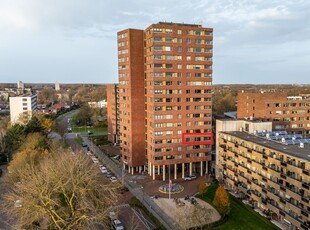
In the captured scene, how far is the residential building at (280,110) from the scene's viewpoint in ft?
252

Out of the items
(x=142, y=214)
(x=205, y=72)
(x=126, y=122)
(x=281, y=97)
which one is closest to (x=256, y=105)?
(x=281, y=97)

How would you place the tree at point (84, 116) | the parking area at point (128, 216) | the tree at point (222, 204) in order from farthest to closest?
the tree at point (84, 116)
the tree at point (222, 204)
the parking area at point (128, 216)

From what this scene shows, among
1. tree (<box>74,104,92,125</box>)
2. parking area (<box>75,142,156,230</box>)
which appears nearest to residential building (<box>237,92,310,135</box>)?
parking area (<box>75,142,156,230</box>)

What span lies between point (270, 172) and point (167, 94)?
27598 mm

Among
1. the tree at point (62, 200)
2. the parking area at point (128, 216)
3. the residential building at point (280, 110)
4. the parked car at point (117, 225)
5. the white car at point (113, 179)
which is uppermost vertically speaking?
the residential building at point (280, 110)

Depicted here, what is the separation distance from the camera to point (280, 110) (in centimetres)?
7756

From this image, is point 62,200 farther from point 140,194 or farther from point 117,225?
point 140,194

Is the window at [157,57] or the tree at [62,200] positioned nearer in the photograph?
the tree at [62,200]

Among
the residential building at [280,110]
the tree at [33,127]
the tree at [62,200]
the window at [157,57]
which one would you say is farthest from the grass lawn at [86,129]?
the tree at [62,200]

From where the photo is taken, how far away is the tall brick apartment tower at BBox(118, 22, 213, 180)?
6153 cm

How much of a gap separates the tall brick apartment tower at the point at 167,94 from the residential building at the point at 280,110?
20.2 meters

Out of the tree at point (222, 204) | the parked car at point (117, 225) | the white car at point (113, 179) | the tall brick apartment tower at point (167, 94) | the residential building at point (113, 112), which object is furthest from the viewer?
the residential building at point (113, 112)

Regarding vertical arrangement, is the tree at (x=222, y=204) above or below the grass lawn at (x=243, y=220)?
above

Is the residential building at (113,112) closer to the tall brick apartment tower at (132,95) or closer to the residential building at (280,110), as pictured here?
the tall brick apartment tower at (132,95)
